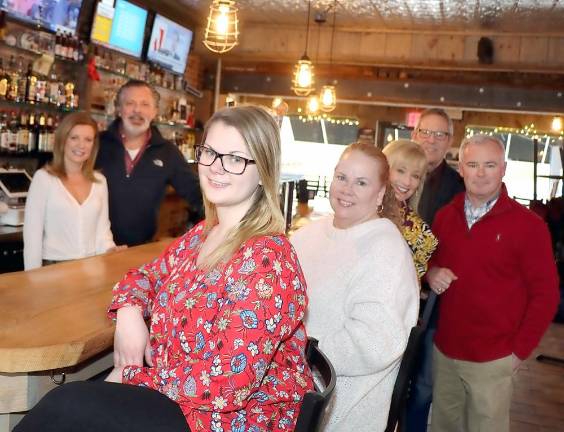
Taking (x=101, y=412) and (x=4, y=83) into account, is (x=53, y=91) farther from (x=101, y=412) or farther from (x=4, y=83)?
(x=101, y=412)

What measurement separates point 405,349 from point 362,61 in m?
6.72

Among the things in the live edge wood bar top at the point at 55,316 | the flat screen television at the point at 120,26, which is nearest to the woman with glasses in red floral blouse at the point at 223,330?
the live edge wood bar top at the point at 55,316

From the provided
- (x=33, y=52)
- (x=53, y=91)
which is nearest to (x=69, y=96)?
(x=53, y=91)

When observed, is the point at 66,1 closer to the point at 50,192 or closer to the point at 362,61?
the point at 50,192

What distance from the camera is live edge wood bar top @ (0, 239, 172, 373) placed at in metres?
1.37

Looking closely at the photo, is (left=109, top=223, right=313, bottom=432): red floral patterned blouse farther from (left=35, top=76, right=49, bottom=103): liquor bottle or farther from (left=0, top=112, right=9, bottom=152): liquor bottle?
(left=35, top=76, right=49, bottom=103): liquor bottle

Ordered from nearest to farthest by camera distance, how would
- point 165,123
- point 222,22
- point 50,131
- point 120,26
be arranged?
point 222,22
point 50,131
point 120,26
point 165,123

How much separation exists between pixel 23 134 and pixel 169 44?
2254mm

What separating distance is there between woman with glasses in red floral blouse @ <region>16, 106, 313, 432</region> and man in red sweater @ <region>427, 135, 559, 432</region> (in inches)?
49.8

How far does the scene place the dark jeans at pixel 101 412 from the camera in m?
1.14

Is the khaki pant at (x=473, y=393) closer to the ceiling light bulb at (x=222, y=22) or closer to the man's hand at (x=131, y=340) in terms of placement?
the man's hand at (x=131, y=340)

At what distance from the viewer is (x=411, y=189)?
8.28 ft

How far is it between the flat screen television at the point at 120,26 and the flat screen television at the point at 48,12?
0.36 meters

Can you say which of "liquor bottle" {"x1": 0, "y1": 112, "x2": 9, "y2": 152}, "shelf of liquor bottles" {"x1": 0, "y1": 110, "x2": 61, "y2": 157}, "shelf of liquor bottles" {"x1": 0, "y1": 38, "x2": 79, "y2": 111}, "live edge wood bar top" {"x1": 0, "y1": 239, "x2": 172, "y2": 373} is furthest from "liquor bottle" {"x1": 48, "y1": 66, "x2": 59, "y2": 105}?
"live edge wood bar top" {"x1": 0, "y1": 239, "x2": 172, "y2": 373}
